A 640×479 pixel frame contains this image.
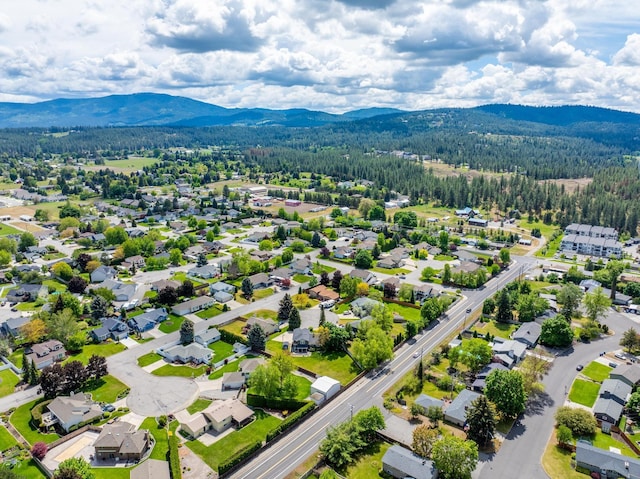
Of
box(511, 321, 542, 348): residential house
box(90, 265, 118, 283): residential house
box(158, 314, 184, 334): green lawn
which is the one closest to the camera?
box(511, 321, 542, 348): residential house

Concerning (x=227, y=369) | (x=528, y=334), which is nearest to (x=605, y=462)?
(x=528, y=334)

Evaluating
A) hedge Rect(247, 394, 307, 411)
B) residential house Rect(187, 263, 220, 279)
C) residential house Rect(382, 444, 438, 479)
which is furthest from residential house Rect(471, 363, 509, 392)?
residential house Rect(187, 263, 220, 279)

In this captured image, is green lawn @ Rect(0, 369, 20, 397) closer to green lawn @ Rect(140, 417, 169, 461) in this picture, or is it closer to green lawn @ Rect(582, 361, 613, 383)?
green lawn @ Rect(140, 417, 169, 461)

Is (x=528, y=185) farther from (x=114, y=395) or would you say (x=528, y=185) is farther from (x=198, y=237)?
(x=114, y=395)

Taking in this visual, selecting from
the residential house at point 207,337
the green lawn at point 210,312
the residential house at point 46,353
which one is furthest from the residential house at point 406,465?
the residential house at point 46,353

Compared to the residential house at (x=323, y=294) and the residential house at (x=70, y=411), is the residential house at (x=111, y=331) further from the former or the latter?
the residential house at (x=323, y=294)

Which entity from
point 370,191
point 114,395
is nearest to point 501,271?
point 114,395
